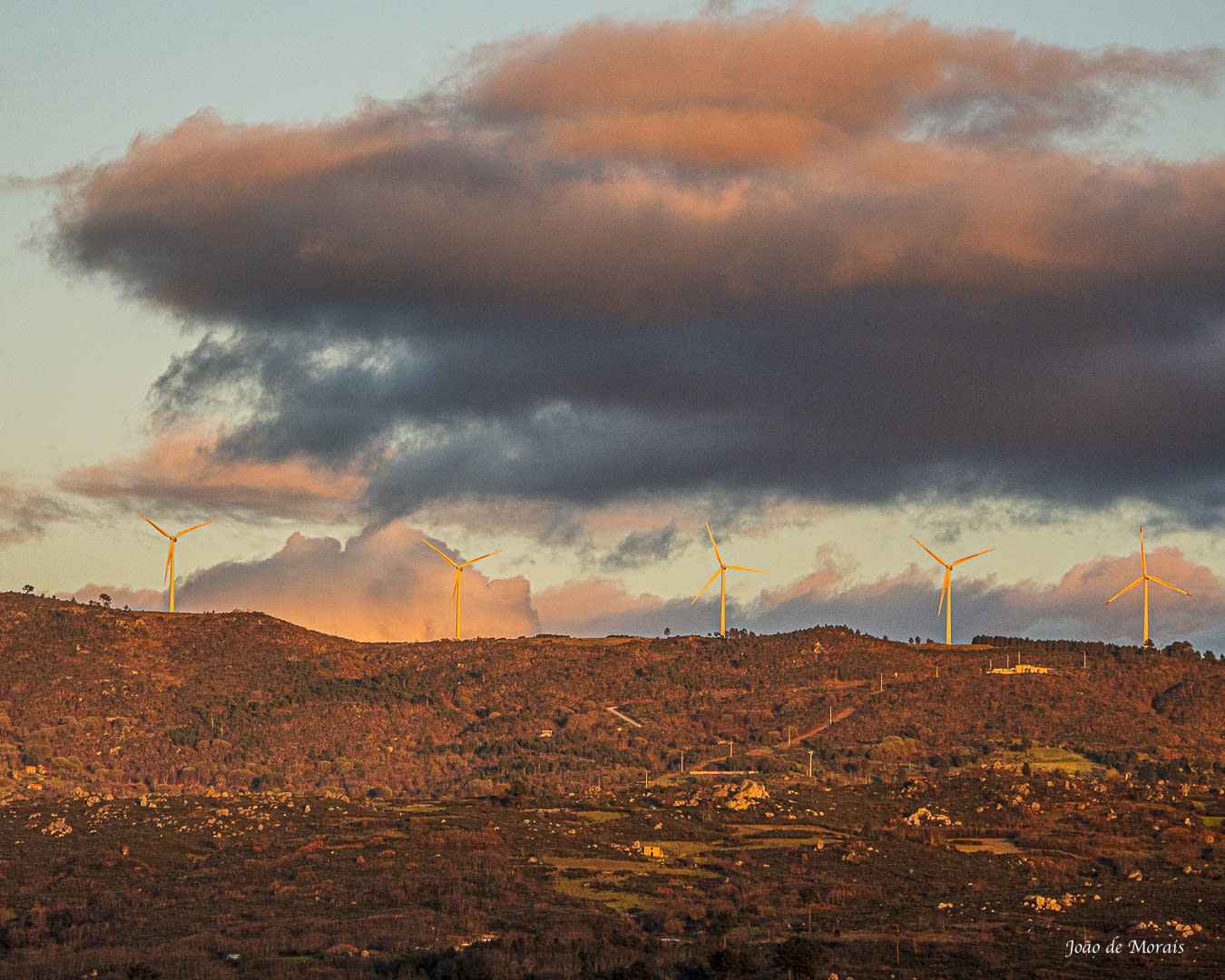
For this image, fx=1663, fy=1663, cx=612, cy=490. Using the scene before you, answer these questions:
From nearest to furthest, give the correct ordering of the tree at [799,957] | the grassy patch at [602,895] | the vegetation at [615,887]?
the tree at [799,957] → the vegetation at [615,887] → the grassy patch at [602,895]

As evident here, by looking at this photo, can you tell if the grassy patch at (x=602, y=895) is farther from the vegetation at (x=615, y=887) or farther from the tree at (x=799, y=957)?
the tree at (x=799, y=957)

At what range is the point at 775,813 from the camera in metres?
186

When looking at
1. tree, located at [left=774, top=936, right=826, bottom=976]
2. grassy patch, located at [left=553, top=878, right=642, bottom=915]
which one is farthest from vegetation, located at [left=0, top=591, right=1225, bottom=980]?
grassy patch, located at [left=553, top=878, right=642, bottom=915]

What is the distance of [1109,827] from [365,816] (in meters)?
79.8

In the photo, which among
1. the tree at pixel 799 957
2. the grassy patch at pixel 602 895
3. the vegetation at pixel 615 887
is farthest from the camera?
the grassy patch at pixel 602 895

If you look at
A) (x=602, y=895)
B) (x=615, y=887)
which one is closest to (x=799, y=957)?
(x=602, y=895)

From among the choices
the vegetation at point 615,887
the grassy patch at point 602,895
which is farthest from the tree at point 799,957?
the grassy patch at point 602,895

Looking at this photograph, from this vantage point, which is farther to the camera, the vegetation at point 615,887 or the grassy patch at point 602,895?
the grassy patch at point 602,895

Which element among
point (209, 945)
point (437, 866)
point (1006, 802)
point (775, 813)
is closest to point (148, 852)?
point (437, 866)

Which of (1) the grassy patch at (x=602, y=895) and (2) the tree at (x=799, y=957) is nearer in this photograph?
(2) the tree at (x=799, y=957)

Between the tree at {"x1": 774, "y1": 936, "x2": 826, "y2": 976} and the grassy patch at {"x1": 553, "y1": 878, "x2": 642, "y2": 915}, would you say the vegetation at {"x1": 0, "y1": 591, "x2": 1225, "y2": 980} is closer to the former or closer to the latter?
the tree at {"x1": 774, "y1": 936, "x2": 826, "y2": 976}

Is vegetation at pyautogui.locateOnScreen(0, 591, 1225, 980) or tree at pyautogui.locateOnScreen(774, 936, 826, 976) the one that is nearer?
tree at pyautogui.locateOnScreen(774, 936, 826, 976)

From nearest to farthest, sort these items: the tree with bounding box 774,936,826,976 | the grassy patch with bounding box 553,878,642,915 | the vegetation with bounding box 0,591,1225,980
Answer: the tree with bounding box 774,936,826,976 < the vegetation with bounding box 0,591,1225,980 < the grassy patch with bounding box 553,878,642,915

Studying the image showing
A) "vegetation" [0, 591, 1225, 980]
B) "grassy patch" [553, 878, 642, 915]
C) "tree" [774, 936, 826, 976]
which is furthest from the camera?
"grassy patch" [553, 878, 642, 915]
